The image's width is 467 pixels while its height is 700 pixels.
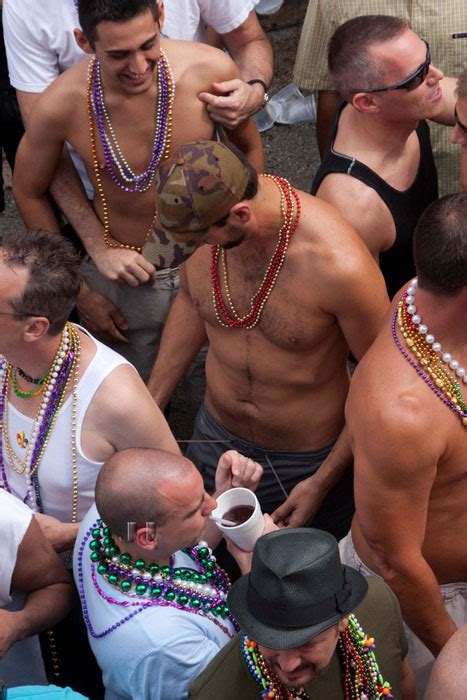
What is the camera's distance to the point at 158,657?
2557 mm

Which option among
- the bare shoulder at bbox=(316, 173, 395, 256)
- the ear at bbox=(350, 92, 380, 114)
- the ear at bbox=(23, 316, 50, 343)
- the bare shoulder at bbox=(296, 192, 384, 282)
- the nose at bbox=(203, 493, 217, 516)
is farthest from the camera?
the ear at bbox=(350, 92, 380, 114)

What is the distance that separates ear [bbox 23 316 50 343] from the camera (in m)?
3.11

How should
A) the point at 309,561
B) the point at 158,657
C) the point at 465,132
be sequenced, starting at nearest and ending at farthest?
the point at 309,561 < the point at 158,657 < the point at 465,132

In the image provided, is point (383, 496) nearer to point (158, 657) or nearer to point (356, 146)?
point (158, 657)

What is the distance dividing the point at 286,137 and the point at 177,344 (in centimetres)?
302

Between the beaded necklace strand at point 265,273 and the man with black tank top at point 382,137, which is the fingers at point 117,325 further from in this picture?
the man with black tank top at point 382,137

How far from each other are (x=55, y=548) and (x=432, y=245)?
1.49 metres

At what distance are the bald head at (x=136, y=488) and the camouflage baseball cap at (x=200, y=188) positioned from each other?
0.80 meters

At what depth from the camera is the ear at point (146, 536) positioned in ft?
8.73

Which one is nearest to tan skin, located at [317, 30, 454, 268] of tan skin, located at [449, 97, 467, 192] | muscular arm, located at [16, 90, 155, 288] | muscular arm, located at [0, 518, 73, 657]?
tan skin, located at [449, 97, 467, 192]

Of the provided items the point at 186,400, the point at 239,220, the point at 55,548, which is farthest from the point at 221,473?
the point at 186,400

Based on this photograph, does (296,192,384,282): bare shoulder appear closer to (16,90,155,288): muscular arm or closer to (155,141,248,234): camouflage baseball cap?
(155,141,248,234): camouflage baseball cap

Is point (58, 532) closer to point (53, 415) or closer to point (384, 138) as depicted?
point (53, 415)

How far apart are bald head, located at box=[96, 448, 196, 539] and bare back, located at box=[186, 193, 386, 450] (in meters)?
0.86
